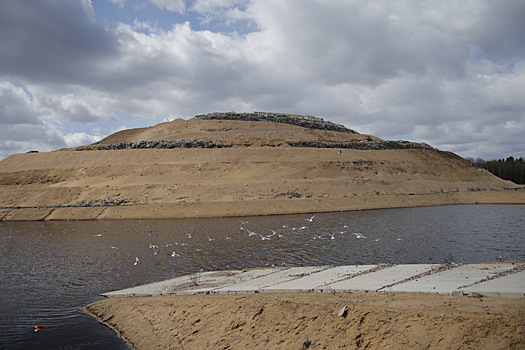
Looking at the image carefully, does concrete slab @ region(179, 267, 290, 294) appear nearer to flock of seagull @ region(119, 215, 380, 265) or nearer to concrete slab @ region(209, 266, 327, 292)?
concrete slab @ region(209, 266, 327, 292)

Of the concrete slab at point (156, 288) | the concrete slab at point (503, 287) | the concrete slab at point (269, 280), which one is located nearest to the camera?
the concrete slab at point (503, 287)

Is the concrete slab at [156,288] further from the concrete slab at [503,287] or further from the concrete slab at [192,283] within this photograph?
the concrete slab at [503,287]

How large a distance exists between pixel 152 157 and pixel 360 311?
5259 cm

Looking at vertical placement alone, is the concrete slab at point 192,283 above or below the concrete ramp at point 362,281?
below

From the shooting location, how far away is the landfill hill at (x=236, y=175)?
4103 centimetres

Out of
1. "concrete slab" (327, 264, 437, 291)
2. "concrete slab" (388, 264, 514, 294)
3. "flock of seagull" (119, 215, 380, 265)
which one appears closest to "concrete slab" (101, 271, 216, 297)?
"flock of seagull" (119, 215, 380, 265)

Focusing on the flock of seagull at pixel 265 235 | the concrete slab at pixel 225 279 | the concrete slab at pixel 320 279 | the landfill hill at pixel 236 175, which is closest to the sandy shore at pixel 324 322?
the concrete slab at pixel 320 279

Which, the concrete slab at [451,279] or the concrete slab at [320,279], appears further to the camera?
the concrete slab at [320,279]

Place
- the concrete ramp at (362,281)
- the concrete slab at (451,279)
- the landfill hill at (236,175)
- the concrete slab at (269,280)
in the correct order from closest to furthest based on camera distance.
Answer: the concrete ramp at (362,281) → the concrete slab at (451,279) → the concrete slab at (269,280) → the landfill hill at (236,175)

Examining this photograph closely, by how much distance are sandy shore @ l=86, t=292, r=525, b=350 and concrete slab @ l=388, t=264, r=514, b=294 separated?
64 cm

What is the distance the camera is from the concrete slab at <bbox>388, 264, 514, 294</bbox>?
8.92 metres

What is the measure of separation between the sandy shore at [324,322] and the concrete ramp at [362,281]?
0.69 meters

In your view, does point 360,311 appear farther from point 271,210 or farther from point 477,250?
point 271,210

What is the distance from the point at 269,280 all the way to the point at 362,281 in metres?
2.88
